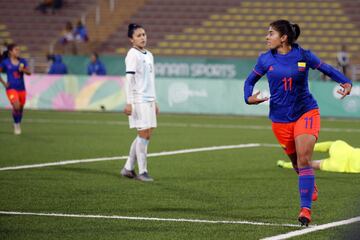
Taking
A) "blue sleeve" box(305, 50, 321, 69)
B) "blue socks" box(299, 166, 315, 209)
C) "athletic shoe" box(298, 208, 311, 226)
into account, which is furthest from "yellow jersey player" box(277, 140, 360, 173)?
"athletic shoe" box(298, 208, 311, 226)

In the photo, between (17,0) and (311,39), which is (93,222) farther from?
(17,0)

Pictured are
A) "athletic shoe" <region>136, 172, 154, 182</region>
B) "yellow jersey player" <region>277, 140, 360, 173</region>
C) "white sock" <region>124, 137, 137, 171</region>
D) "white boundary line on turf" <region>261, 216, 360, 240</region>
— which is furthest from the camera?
"yellow jersey player" <region>277, 140, 360, 173</region>

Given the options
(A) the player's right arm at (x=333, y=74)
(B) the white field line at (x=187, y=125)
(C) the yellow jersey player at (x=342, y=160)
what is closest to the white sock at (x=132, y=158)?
(C) the yellow jersey player at (x=342, y=160)

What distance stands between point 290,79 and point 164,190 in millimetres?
3164

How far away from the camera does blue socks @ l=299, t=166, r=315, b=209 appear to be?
9459 millimetres

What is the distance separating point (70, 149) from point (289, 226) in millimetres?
9499

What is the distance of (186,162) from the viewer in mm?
16047

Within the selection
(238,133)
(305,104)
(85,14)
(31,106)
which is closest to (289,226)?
(305,104)

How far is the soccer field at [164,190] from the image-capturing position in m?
9.05

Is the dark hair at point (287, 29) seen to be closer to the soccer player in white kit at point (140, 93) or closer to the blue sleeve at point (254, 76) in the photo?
the blue sleeve at point (254, 76)

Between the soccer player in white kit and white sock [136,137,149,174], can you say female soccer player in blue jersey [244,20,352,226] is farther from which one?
white sock [136,137,149,174]

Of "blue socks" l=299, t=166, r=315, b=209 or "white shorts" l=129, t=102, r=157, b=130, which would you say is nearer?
"blue socks" l=299, t=166, r=315, b=209

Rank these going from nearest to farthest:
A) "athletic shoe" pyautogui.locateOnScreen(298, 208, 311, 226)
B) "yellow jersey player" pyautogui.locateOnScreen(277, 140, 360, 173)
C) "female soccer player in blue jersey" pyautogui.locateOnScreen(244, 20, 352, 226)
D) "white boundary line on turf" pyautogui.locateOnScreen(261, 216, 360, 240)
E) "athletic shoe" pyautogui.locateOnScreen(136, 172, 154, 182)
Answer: "white boundary line on turf" pyautogui.locateOnScreen(261, 216, 360, 240) → "athletic shoe" pyautogui.locateOnScreen(298, 208, 311, 226) → "female soccer player in blue jersey" pyautogui.locateOnScreen(244, 20, 352, 226) → "athletic shoe" pyautogui.locateOnScreen(136, 172, 154, 182) → "yellow jersey player" pyautogui.locateOnScreen(277, 140, 360, 173)

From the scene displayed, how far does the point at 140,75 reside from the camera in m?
13.6
